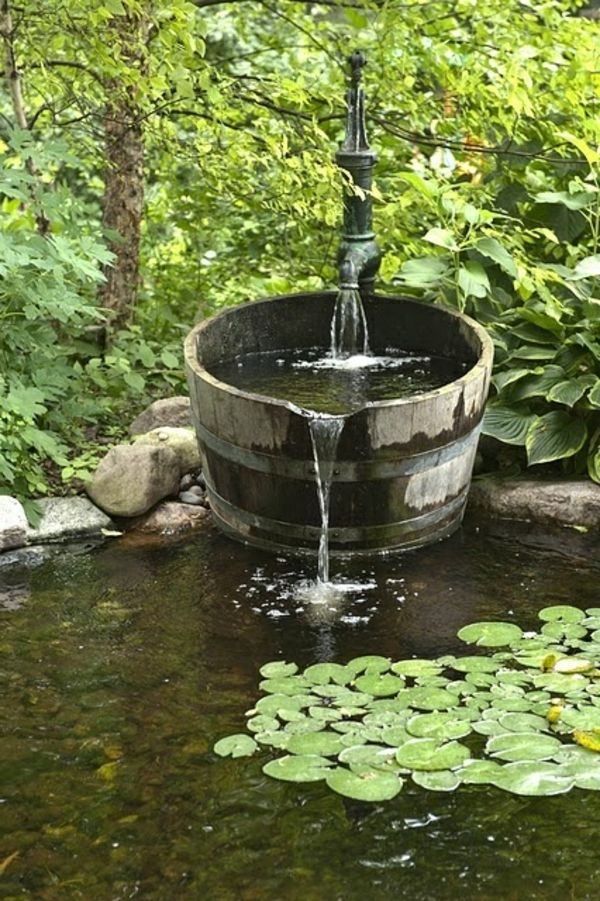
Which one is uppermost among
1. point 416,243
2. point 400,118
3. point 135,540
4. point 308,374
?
point 400,118

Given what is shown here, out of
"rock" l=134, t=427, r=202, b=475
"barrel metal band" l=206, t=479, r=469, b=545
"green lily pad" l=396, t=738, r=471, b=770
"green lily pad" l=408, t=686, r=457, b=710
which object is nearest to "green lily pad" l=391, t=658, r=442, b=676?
"green lily pad" l=408, t=686, r=457, b=710

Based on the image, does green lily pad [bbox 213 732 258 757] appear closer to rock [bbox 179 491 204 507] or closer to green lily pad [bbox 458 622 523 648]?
green lily pad [bbox 458 622 523 648]

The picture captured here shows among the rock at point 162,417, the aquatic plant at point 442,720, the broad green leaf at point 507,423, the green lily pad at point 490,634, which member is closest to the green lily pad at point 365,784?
the aquatic plant at point 442,720

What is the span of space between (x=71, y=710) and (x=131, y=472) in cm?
170

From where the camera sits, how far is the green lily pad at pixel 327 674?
13.2 ft

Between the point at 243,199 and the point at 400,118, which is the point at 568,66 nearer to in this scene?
the point at 400,118

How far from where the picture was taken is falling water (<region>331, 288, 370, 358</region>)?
595 centimetres

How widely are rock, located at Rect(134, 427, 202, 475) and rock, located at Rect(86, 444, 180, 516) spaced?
16cm

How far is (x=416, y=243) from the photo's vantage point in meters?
6.36

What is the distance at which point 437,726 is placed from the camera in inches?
145

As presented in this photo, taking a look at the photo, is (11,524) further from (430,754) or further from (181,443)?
(430,754)

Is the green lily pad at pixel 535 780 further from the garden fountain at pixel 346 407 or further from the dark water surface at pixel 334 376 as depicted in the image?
the dark water surface at pixel 334 376

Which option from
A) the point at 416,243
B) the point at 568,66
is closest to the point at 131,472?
the point at 416,243

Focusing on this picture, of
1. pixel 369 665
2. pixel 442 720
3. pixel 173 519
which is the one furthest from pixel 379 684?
pixel 173 519
